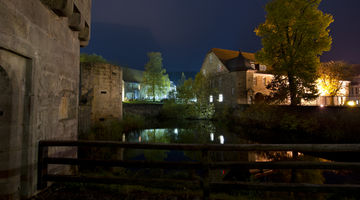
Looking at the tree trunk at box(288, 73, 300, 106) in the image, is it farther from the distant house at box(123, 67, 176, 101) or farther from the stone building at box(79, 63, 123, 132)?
the distant house at box(123, 67, 176, 101)

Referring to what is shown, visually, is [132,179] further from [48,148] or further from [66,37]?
[66,37]

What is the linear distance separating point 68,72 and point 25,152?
2204 mm

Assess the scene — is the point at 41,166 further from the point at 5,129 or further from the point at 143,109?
the point at 143,109

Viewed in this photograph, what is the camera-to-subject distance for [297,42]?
1426cm

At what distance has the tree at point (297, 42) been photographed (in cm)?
1349

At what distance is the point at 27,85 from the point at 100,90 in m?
9.43

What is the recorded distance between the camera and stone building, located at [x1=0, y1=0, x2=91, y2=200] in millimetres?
2619

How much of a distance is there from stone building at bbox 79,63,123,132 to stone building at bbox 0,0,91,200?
8.05 meters

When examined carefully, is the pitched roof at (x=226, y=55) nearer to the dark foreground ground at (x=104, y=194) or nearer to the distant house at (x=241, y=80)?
the distant house at (x=241, y=80)

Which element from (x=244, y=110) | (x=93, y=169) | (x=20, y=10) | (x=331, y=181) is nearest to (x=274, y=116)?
(x=244, y=110)

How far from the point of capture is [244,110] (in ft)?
62.8

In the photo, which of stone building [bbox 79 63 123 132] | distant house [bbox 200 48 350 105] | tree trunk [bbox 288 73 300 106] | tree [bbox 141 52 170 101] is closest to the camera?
stone building [bbox 79 63 123 132]

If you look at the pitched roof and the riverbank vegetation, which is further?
the pitched roof

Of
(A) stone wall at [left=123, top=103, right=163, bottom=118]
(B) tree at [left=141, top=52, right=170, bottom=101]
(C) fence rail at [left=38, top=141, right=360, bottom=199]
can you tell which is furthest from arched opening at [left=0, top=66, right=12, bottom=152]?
(B) tree at [left=141, top=52, right=170, bottom=101]
